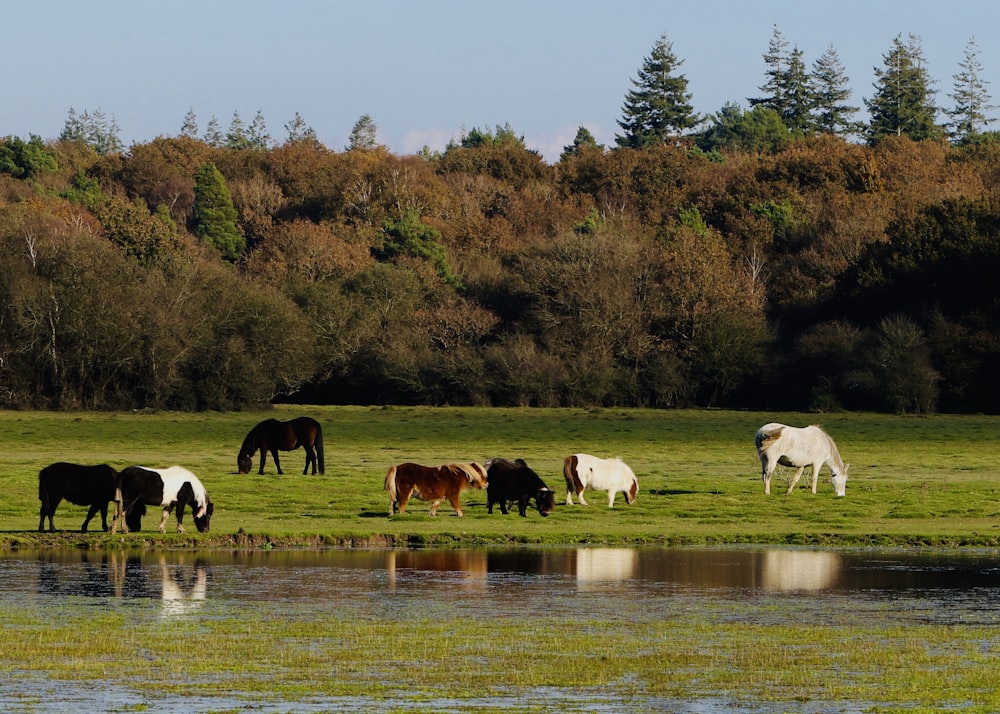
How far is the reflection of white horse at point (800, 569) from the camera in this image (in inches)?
726

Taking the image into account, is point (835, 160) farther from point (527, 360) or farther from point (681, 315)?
point (527, 360)

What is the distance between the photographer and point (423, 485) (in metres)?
25.3

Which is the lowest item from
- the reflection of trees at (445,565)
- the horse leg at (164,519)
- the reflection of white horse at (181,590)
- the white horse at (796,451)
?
the reflection of white horse at (181,590)

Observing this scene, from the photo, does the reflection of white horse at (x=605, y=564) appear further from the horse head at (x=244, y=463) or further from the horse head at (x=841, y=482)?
the horse head at (x=244, y=463)

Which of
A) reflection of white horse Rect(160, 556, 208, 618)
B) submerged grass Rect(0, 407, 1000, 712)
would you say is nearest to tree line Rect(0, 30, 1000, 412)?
submerged grass Rect(0, 407, 1000, 712)

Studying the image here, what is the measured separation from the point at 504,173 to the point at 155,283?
48.3 m

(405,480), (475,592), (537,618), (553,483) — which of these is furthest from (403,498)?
(537,618)

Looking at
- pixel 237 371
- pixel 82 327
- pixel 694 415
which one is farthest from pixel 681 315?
pixel 82 327

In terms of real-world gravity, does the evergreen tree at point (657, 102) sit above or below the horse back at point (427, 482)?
above

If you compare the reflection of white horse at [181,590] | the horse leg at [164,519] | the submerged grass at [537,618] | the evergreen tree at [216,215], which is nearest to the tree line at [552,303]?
the evergreen tree at [216,215]

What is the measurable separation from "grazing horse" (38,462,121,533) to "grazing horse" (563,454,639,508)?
761 cm

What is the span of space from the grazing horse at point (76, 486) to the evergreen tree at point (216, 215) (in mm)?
79071

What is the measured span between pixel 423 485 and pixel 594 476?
3.20m

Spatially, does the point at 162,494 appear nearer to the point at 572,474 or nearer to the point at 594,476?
the point at 572,474
